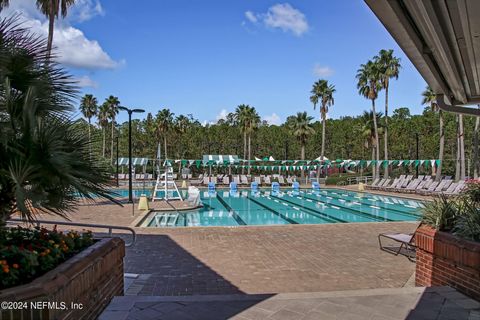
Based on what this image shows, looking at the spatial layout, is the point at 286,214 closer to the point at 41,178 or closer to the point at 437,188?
the point at 437,188

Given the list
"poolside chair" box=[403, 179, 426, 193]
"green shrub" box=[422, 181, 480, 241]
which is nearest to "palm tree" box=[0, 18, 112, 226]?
"green shrub" box=[422, 181, 480, 241]

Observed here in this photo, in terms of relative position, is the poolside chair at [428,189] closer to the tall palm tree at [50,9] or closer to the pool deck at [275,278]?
the pool deck at [275,278]

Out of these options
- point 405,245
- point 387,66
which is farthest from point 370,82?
point 405,245

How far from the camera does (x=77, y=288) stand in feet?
10.0

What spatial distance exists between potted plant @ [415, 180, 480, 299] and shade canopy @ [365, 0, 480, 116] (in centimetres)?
185

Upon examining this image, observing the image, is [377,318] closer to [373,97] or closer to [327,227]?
[327,227]

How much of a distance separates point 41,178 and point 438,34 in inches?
153

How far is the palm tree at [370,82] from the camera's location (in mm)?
35094

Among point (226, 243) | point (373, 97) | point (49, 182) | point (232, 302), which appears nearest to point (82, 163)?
point (49, 182)

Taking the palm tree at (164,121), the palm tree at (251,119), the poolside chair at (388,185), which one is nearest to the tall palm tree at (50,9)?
the poolside chair at (388,185)

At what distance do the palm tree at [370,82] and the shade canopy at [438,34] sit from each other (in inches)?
1207

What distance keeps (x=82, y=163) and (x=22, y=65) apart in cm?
110

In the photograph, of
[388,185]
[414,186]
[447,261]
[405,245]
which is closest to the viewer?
[447,261]

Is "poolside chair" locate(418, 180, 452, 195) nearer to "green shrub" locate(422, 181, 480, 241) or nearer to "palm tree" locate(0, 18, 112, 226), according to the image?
"green shrub" locate(422, 181, 480, 241)
